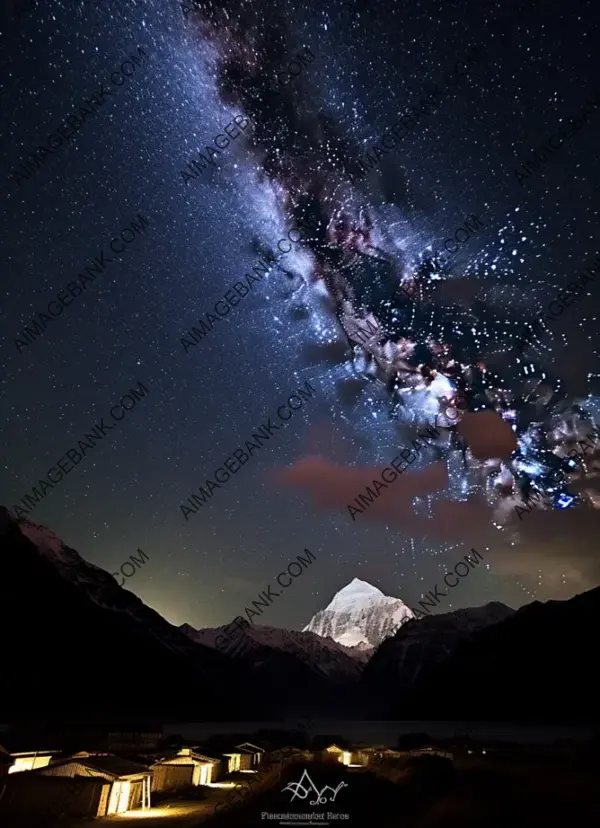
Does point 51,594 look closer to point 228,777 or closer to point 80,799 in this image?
point 228,777

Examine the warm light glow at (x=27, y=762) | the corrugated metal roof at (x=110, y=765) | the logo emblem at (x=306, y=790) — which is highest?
the logo emblem at (x=306, y=790)

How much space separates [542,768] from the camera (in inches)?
1781

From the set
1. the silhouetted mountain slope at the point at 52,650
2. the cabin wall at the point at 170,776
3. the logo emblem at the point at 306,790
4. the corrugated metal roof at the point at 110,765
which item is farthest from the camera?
the silhouetted mountain slope at the point at 52,650

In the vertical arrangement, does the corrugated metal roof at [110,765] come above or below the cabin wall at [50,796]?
above

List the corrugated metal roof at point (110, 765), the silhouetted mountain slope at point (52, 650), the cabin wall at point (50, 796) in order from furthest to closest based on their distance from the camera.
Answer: the silhouetted mountain slope at point (52, 650) < the corrugated metal roof at point (110, 765) < the cabin wall at point (50, 796)

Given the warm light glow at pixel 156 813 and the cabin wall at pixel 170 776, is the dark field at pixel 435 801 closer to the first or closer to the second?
the warm light glow at pixel 156 813

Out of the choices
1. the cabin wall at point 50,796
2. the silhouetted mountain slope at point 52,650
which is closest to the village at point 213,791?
the cabin wall at point 50,796

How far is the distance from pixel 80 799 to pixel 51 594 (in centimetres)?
18232

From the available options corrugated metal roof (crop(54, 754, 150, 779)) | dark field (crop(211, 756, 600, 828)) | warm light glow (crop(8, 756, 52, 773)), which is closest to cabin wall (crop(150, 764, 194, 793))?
corrugated metal roof (crop(54, 754, 150, 779))

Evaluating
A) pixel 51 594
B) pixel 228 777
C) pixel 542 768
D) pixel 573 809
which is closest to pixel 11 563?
pixel 51 594

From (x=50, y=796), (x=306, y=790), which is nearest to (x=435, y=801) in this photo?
(x=306, y=790)

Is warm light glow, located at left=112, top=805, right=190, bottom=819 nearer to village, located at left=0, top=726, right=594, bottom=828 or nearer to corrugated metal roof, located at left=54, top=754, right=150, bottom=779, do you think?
village, located at left=0, top=726, right=594, bottom=828

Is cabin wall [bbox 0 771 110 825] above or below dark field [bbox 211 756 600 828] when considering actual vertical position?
below

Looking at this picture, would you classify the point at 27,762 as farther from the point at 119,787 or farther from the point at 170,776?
the point at 170,776
